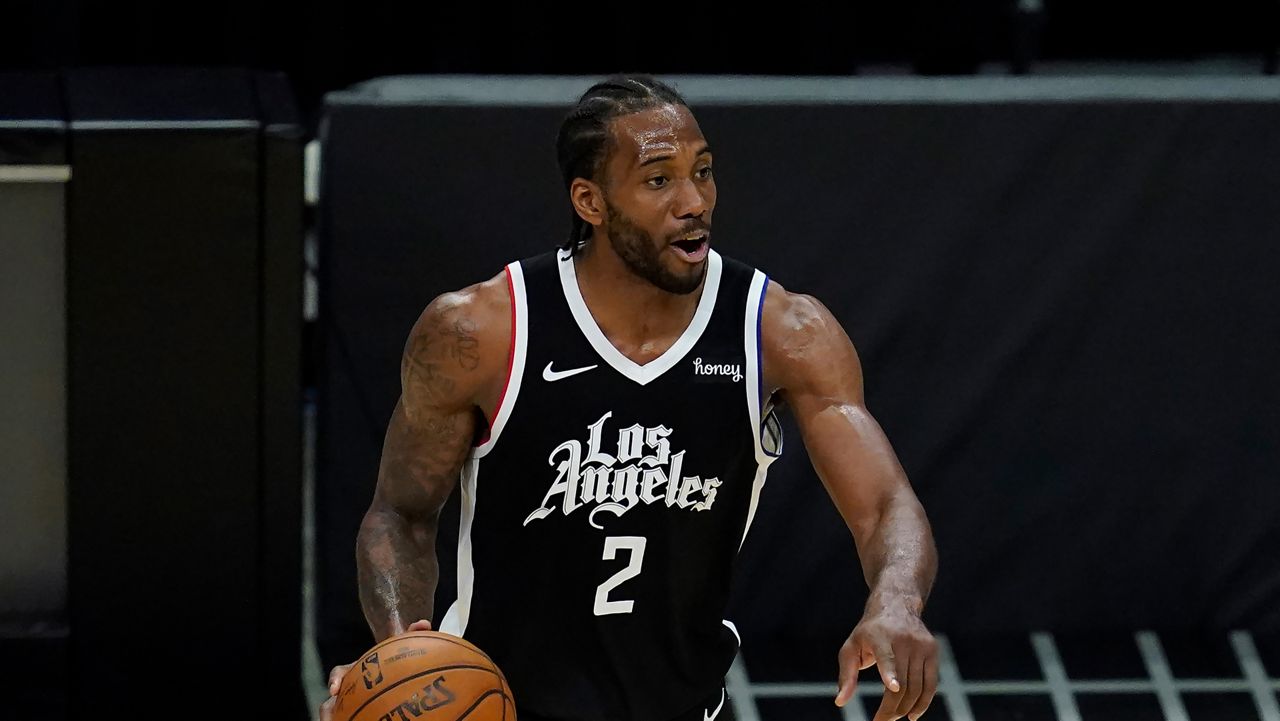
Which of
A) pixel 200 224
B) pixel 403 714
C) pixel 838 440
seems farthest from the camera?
pixel 200 224

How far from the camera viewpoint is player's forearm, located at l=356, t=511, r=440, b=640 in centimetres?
469

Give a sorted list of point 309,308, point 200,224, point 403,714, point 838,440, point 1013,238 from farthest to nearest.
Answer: point 309,308 < point 1013,238 < point 200,224 < point 838,440 < point 403,714

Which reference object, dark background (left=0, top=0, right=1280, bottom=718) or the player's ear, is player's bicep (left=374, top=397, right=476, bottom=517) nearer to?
the player's ear

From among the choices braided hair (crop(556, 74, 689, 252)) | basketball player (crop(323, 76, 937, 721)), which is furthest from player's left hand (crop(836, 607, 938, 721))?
braided hair (crop(556, 74, 689, 252))

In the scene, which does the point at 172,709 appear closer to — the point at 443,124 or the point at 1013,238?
the point at 443,124

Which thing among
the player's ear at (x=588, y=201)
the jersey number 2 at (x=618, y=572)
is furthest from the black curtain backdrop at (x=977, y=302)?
the jersey number 2 at (x=618, y=572)

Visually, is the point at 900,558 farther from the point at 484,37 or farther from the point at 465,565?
the point at 484,37

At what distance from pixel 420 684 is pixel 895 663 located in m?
0.92

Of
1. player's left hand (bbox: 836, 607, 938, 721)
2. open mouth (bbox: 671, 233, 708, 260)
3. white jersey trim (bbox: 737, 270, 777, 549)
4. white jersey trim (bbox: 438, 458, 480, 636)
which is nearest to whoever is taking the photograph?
player's left hand (bbox: 836, 607, 938, 721)

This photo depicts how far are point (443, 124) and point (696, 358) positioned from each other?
216 centimetres

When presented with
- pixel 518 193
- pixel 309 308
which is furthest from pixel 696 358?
pixel 309 308

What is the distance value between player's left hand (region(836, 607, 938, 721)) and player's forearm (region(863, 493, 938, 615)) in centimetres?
11

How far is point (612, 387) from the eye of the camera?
473 centimetres

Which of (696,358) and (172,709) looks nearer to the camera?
(696,358)
